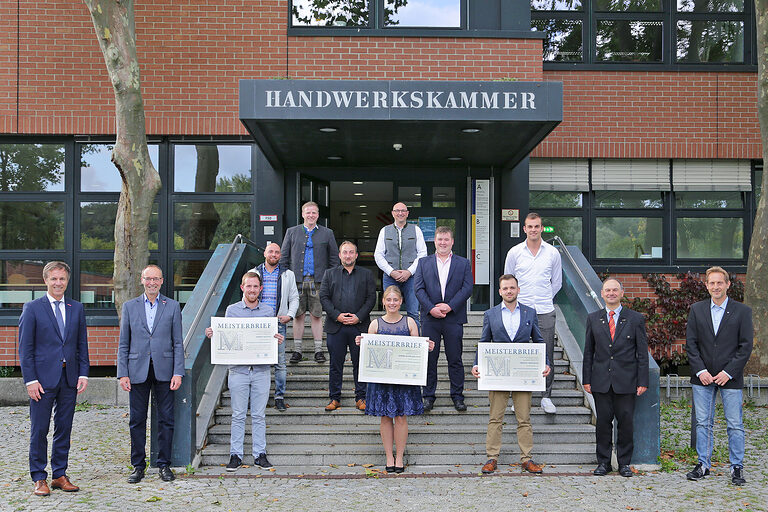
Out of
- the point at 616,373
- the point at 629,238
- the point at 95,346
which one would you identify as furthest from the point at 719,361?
the point at 95,346

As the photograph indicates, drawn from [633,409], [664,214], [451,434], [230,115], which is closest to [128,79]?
[230,115]

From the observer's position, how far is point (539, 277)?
813 centimetres

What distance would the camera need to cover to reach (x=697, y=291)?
43.0ft

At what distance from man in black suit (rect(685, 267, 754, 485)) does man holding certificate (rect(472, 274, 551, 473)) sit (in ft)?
4.69

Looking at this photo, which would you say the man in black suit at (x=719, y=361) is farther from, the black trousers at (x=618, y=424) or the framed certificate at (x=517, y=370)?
the framed certificate at (x=517, y=370)

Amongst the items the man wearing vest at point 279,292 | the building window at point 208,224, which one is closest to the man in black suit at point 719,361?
the man wearing vest at point 279,292

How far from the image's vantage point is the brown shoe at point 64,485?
659 cm

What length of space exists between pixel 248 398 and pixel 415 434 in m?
1.78

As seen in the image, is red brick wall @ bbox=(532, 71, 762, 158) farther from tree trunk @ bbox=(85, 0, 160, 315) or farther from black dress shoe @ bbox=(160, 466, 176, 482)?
black dress shoe @ bbox=(160, 466, 176, 482)

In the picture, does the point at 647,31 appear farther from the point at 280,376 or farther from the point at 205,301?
the point at 205,301

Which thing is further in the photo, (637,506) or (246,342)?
(246,342)

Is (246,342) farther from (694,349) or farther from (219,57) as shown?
(219,57)

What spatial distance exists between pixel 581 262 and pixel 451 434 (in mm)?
3124

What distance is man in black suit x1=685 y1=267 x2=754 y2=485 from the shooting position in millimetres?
7023
